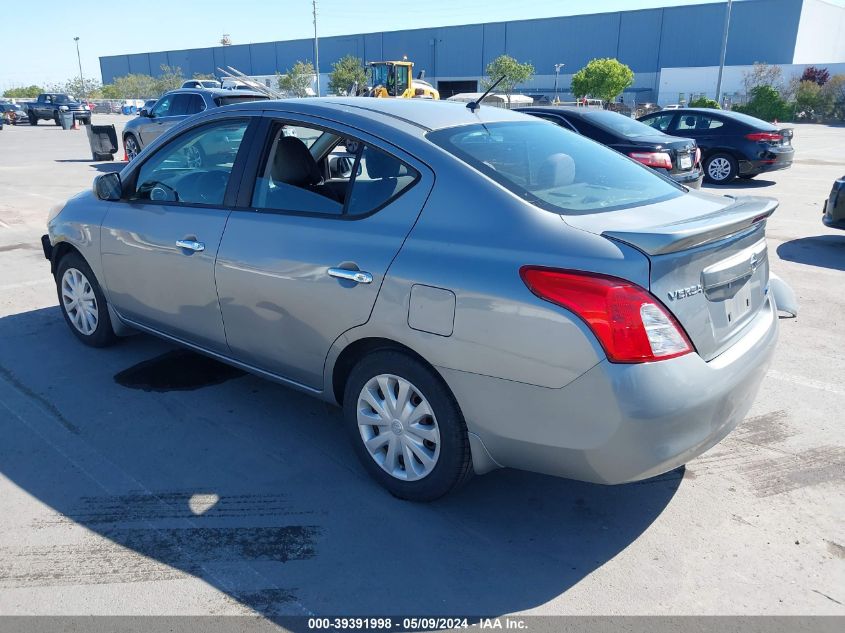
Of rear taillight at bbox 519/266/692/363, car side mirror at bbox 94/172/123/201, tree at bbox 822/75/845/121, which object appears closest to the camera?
rear taillight at bbox 519/266/692/363

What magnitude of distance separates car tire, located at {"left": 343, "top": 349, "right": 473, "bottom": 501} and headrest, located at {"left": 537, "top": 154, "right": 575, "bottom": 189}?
105 centimetres

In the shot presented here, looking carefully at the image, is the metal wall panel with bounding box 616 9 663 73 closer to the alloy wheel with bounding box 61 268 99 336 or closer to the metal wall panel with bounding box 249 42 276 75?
the metal wall panel with bounding box 249 42 276 75

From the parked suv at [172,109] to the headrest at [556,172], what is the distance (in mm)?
12697

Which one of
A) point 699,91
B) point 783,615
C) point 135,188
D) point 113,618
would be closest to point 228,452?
point 113,618

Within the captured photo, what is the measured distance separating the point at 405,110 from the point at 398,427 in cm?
161

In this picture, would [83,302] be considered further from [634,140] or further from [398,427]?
[634,140]

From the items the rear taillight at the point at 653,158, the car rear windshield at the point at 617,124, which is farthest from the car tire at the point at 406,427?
the car rear windshield at the point at 617,124

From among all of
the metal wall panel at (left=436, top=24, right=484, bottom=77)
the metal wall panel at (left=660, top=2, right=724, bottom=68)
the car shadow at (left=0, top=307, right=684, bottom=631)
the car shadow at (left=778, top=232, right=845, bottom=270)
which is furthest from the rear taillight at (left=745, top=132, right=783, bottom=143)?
the metal wall panel at (left=436, top=24, right=484, bottom=77)

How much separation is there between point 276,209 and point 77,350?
2.50 meters

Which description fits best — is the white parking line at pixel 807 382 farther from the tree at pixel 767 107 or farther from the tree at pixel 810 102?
the tree at pixel 810 102

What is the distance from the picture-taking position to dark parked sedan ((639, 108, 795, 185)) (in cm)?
1406

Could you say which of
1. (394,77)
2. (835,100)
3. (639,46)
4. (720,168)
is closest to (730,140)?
(720,168)

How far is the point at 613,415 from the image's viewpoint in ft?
8.24

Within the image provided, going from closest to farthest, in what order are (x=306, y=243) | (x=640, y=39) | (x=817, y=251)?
(x=306, y=243), (x=817, y=251), (x=640, y=39)
